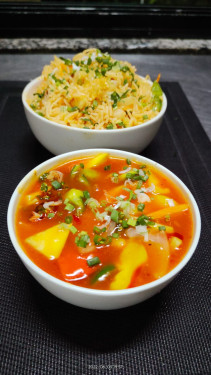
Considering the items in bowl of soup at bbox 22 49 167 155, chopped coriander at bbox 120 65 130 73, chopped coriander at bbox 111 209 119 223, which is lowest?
chopped coriander at bbox 111 209 119 223

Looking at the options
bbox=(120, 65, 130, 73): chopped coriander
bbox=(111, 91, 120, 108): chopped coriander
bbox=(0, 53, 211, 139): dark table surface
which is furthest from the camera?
bbox=(0, 53, 211, 139): dark table surface

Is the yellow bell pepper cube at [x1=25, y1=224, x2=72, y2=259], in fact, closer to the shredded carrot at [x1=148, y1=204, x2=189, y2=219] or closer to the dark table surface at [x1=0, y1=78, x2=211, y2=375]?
the dark table surface at [x1=0, y1=78, x2=211, y2=375]

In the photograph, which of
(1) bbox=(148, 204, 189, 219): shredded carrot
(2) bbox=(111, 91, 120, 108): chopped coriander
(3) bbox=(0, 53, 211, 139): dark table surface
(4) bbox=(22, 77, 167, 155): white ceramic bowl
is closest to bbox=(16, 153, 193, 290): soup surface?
(1) bbox=(148, 204, 189, 219): shredded carrot

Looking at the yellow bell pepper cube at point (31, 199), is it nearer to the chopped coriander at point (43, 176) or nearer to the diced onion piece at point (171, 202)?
the chopped coriander at point (43, 176)

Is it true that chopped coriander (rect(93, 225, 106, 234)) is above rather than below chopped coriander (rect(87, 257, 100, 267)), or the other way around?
above

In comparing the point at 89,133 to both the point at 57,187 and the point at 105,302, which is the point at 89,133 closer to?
the point at 57,187

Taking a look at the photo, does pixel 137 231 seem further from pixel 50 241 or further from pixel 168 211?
pixel 50 241
